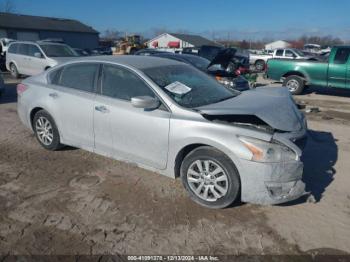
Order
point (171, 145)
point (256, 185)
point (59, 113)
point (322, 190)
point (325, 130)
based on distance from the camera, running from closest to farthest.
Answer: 1. point (256, 185)
2. point (171, 145)
3. point (322, 190)
4. point (59, 113)
5. point (325, 130)

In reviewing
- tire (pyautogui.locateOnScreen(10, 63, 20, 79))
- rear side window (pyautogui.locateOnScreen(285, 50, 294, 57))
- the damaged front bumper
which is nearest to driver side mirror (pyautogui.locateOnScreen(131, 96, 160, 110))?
the damaged front bumper

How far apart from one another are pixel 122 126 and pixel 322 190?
2717 millimetres

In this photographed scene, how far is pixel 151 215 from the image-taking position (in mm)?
3707

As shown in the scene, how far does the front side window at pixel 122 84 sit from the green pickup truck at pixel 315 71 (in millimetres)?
9206

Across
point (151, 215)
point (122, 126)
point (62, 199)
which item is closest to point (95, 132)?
point (122, 126)

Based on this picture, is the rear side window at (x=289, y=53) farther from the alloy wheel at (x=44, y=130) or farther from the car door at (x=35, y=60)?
the alloy wheel at (x=44, y=130)

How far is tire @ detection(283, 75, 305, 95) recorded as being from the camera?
39.6 ft

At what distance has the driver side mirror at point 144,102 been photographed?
12.7 feet

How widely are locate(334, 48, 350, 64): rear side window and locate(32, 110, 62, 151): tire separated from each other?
9.82 meters

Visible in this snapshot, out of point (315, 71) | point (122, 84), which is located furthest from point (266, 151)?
point (315, 71)

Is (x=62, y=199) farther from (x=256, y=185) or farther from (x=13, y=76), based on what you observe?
(x=13, y=76)

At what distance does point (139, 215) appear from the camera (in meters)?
3.70

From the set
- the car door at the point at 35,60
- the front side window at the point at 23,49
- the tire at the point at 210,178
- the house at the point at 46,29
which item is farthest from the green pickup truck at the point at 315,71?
the house at the point at 46,29

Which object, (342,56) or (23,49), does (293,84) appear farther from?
(23,49)
